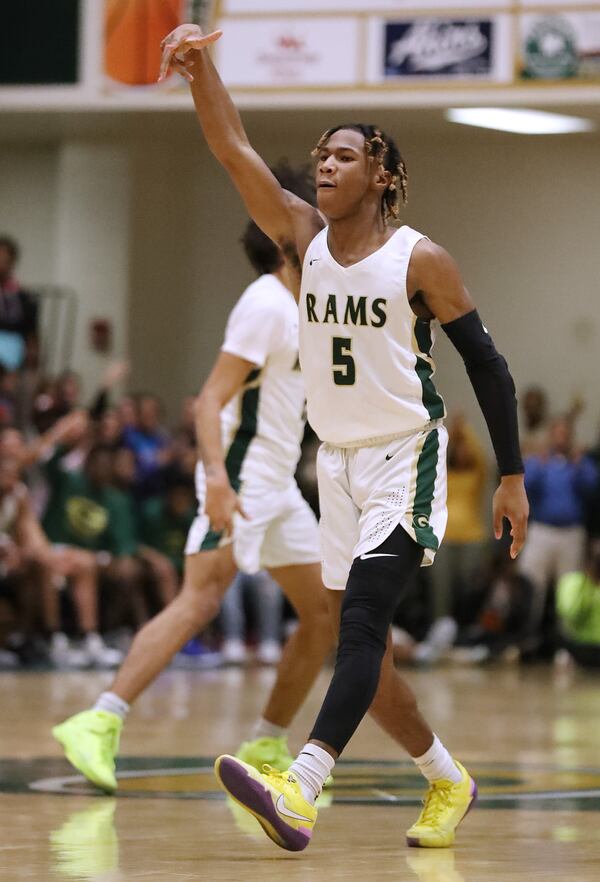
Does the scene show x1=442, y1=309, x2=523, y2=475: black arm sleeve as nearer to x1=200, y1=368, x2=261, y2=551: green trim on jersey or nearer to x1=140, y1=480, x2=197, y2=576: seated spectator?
x1=200, y1=368, x2=261, y2=551: green trim on jersey

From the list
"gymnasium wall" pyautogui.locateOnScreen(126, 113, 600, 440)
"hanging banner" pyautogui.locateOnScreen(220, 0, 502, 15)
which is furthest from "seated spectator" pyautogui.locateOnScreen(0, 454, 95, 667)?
"gymnasium wall" pyautogui.locateOnScreen(126, 113, 600, 440)

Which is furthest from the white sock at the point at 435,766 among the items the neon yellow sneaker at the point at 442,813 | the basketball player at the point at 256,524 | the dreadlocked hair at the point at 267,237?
the dreadlocked hair at the point at 267,237

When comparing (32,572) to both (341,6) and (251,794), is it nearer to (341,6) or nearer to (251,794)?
(341,6)

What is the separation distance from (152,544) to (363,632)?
32.9ft

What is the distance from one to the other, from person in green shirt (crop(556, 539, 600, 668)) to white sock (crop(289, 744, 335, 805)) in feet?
32.0

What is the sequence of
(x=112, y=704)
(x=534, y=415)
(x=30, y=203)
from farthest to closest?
(x=30, y=203) < (x=534, y=415) < (x=112, y=704)

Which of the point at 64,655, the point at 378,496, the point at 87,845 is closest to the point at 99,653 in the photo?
the point at 64,655

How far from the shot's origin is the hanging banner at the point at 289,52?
14.7 meters

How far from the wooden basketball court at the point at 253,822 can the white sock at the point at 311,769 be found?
18 cm

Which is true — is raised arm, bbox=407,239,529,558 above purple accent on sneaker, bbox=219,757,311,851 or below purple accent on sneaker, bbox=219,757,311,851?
above

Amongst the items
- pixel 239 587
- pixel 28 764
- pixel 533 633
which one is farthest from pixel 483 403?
pixel 533 633

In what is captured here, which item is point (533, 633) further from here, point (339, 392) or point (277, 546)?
point (339, 392)

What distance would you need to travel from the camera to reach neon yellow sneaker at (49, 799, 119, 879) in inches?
151

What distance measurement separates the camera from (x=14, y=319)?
14.5 m
